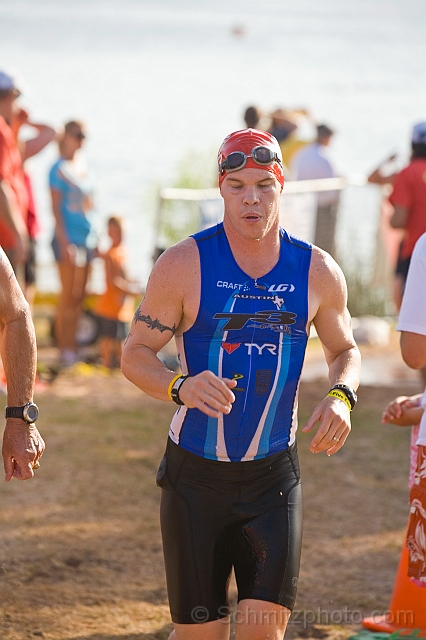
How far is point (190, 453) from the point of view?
358 cm

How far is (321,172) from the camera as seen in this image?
1150 cm

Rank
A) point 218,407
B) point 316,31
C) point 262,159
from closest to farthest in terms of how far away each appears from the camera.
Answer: point 218,407 < point 262,159 < point 316,31

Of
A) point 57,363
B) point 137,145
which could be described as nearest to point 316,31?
point 137,145

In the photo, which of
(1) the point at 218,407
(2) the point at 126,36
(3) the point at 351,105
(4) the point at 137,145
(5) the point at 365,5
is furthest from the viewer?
(5) the point at 365,5

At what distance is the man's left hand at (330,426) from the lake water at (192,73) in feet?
47.3

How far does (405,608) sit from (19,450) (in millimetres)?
2269

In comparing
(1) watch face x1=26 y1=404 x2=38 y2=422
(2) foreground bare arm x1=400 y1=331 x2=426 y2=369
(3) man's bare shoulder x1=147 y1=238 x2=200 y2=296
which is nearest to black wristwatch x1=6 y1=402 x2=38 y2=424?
(1) watch face x1=26 y1=404 x2=38 y2=422

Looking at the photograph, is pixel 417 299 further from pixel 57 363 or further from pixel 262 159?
pixel 57 363

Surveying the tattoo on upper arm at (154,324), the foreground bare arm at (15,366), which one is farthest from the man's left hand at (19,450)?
the tattoo on upper arm at (154,324)

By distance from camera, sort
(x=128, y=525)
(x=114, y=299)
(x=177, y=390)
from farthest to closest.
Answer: (x=114, y=299)
(x=128, y=525)
(x=177, y=390)

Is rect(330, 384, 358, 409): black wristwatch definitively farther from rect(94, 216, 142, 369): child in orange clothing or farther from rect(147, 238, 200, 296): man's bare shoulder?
rect(94, 216, 142, 369): child in orange clothing

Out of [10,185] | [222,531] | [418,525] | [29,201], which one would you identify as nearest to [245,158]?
[222,531]

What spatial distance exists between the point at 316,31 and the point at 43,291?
4235cm

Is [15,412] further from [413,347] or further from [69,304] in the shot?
[69,304]
